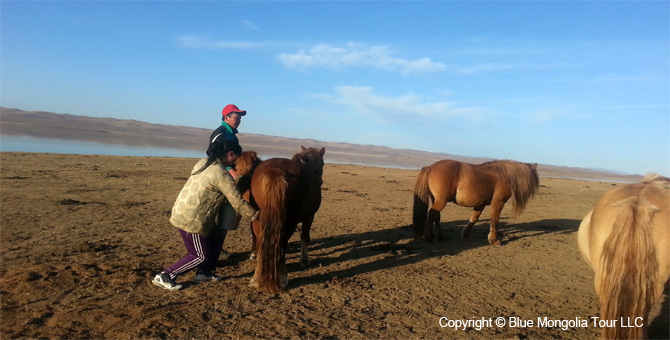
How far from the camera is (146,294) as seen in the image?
14.1 ft

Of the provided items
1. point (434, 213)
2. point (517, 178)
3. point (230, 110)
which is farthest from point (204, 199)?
point (517, 178)

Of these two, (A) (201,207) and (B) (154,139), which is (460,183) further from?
(B) (154,139)

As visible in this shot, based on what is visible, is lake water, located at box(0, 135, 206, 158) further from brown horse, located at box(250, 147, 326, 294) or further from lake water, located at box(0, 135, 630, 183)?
brown horse, located at box(250, 147, 326, 294)

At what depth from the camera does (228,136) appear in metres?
5.37

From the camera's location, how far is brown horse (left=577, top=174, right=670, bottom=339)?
3129 millimetres

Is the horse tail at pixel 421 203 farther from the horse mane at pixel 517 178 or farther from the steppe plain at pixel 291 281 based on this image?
the horse mane at pixel 517 178

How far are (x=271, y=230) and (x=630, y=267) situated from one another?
11.4ft

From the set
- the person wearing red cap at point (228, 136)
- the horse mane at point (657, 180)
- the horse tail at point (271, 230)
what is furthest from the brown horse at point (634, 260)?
the person wearing red cap at point (228, 136)

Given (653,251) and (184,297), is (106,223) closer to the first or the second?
(184,297)

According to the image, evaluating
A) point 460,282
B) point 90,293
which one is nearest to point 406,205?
point 460,282

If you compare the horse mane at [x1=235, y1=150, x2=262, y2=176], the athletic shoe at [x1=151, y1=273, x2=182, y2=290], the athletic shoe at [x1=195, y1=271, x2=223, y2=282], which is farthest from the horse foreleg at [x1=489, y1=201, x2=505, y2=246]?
the athletic shoe at [x1=151, y1=273, x2=182, y2=290]

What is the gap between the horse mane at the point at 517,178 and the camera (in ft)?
27.1

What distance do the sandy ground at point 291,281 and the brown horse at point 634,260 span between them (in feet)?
3.21

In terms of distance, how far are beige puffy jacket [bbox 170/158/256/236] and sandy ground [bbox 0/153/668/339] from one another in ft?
2.68
